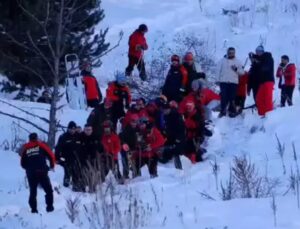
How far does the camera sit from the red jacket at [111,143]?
16828mm

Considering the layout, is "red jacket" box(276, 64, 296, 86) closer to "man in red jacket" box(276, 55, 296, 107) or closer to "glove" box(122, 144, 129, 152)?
"man in red jacket" box(276, 55, 296, 107)

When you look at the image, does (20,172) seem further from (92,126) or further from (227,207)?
(227,207)

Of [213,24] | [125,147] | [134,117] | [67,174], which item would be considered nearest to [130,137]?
[125,147]

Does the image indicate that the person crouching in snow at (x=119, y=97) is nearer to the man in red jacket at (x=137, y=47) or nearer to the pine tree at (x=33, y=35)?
the pine tree at (x=33, y=35)

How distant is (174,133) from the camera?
1794 centimetres

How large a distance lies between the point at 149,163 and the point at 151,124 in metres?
0.88

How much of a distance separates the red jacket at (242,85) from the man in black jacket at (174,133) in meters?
2.28

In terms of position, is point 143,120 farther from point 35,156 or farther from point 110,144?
point 35,156

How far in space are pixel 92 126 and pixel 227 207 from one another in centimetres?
738

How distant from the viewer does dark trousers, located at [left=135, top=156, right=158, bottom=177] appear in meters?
17.0

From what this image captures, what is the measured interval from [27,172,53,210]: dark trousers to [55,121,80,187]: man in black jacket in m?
1.47

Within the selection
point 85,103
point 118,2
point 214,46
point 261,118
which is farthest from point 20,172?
point 118,2

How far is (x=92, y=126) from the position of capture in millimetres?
18219

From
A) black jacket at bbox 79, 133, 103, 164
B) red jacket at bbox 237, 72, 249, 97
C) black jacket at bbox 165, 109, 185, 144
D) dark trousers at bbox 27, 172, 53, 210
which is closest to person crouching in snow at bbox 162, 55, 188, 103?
red jacket at bbox 237, 72, 249, 97
